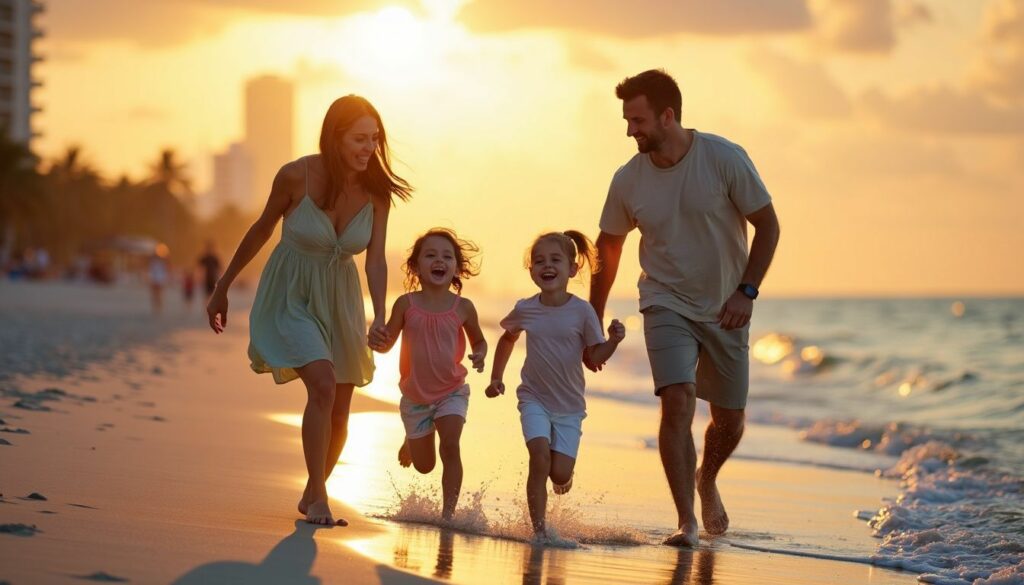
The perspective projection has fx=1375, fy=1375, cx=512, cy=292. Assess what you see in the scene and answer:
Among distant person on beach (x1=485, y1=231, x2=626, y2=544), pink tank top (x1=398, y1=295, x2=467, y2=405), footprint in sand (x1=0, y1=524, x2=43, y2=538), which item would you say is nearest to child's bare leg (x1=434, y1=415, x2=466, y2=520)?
pink tank top (x1=398, y1=295, x2=467, y2=405)

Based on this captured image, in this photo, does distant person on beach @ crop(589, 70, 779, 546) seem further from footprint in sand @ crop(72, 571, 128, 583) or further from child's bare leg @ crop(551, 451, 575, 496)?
footprint in sand @ crop(72, 571, 128, 583)

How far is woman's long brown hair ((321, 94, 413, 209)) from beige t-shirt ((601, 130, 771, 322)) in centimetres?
125

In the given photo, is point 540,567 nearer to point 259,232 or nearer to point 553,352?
point 553,352

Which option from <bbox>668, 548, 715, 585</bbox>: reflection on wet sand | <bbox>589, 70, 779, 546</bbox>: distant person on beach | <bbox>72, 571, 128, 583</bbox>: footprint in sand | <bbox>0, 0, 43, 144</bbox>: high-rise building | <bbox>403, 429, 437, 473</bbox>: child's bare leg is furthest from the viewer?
→ <bbox>0, 0, 43, 144</bbox>: high-rise building

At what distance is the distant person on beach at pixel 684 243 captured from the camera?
262 inches

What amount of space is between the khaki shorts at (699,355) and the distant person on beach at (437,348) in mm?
922

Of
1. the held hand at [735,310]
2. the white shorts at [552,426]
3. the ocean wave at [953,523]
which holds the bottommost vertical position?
the ocean wave at [953,523]

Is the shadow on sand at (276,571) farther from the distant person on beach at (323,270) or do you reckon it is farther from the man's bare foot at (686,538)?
the man's bare foot at (686,538)

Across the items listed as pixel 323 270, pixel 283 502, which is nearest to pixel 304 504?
pixel 283 502

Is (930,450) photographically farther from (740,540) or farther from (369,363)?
(369,363)

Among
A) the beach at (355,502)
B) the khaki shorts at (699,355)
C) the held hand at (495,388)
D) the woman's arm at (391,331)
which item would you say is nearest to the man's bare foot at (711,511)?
the beach at (355,502)

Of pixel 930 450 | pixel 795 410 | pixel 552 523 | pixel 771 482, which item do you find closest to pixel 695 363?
pixel 552 523

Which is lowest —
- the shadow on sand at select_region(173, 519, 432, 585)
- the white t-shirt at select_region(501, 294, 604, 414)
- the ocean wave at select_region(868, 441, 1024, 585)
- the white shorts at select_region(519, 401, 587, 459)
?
the ocean wave at select_region(868, 441, 1024, 585)

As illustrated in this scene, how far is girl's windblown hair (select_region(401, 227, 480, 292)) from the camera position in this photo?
649 centimetres
